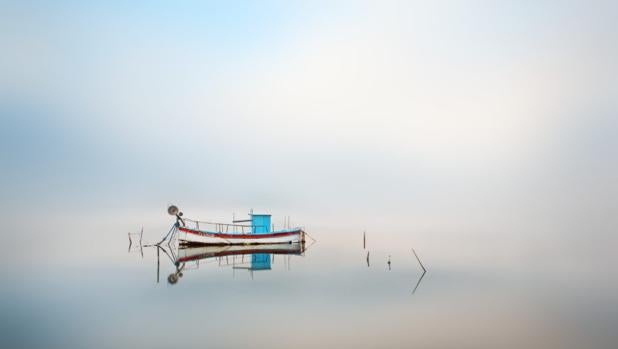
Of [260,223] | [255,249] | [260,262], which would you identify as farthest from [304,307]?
[260,223]

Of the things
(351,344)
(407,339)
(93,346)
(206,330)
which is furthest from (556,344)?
(93,346)

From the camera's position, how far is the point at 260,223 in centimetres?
4703

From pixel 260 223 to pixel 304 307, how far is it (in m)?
30.8

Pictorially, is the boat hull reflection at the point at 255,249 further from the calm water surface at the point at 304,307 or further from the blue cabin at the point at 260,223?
the calm water surface at the point at 304,307

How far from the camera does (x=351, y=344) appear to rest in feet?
41.0

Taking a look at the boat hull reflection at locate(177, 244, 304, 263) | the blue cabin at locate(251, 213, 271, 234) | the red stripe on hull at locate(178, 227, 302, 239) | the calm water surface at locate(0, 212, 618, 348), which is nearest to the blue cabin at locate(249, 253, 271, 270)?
the calm water surface at locate(0, 212, 618, 348)

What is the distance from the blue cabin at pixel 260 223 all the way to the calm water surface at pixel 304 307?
18.9 meters

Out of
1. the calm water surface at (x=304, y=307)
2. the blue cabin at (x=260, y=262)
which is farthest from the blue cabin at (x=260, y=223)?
the calm water surface at (x=304, y=307)

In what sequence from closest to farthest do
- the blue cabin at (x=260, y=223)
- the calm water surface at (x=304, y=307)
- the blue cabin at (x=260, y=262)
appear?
the calm water surface at (x=304, y=307), the blue cabin at (x=260, y=262), the blue cabin at (x=260, y=223)

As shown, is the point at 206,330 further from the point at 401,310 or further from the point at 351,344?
the point at 401,310

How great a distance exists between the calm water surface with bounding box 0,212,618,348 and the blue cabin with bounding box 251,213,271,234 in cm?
1889

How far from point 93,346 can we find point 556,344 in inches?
479

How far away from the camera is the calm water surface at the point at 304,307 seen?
1288 cm

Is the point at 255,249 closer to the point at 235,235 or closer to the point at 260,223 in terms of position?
the point at 235,235
